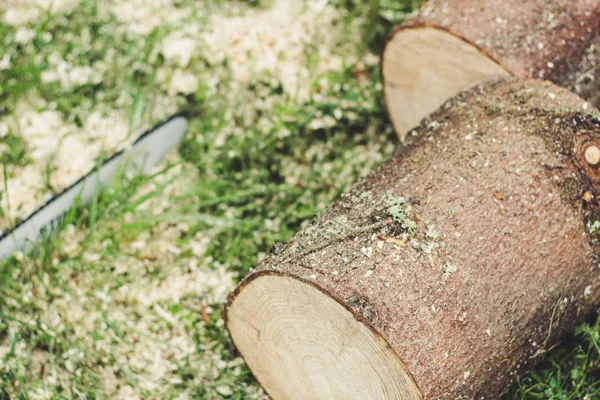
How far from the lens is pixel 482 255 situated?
154 centimetres

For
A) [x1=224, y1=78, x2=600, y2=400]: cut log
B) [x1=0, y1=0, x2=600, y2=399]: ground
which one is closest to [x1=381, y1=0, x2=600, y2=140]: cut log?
[x1=224, y1=78, x2=600, y2=400]: cut log

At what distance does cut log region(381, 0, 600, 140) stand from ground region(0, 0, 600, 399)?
681 millimetres

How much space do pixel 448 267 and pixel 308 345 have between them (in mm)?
438

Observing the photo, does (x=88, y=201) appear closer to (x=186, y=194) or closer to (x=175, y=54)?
(x=186, y=194)

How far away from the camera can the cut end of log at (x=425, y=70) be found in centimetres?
204

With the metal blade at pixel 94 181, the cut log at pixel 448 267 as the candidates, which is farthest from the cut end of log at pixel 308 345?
the metal blade at pixel 94 181

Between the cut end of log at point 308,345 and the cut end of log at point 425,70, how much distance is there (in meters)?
0.96

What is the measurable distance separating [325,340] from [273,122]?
4.40 feet

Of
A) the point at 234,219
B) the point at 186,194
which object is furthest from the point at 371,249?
the point at 186,194

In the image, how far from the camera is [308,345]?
1.65 meters

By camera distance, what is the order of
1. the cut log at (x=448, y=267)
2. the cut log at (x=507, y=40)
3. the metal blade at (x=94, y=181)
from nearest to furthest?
the cut log at (x=448, y=267) → the cut log at (x=507, y=40) → the metal blade at (x=94, y=181)

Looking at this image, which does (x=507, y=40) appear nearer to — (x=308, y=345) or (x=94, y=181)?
(x=308, y=345)

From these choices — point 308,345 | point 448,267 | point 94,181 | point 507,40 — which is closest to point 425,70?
point 507,40

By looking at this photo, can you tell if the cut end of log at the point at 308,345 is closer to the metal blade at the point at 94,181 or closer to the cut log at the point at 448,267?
the cut log at the point at 448,267
